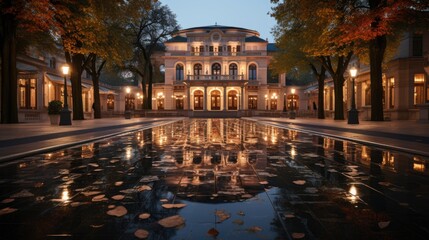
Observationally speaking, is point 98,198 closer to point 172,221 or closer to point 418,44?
point 172,221

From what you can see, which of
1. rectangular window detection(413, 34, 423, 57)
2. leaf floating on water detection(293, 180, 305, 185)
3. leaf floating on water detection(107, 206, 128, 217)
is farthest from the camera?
rectangular window detection(413, 34, 423, 57)

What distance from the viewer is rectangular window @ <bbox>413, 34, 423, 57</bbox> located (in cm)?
3197

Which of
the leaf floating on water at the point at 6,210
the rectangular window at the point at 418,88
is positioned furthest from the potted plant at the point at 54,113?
the rectangular window at the point at 418,88

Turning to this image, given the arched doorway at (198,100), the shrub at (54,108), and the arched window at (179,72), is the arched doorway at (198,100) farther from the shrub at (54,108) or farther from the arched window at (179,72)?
the shrub at (54,108)

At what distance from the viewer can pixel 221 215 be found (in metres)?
3.65

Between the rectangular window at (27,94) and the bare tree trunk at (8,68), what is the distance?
16.4 meters

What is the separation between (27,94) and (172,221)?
39864 mm

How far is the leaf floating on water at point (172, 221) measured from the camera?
3.33 metres

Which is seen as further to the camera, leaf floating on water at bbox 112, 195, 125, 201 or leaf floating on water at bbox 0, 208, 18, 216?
leaf floating on water at bbox 112, 195, 125, 201

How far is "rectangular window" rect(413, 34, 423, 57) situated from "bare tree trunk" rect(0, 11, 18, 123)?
116ft

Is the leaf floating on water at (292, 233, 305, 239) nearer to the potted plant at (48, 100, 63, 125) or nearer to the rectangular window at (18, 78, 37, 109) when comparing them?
the potted plant at (48, 100, 63, 125)

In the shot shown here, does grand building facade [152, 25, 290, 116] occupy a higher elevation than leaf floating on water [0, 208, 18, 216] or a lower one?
higher

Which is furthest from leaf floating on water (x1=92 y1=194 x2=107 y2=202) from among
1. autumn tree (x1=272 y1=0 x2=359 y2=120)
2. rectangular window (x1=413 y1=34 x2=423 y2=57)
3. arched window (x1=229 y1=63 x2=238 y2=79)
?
arched window (x1=229 y1=63 x2=238 y2=79)

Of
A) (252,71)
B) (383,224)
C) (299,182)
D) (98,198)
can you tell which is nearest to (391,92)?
(299,182)
